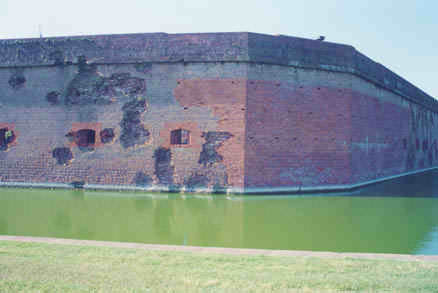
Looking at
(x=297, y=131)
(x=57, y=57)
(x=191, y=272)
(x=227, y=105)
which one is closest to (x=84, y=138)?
(x=57, y=57)

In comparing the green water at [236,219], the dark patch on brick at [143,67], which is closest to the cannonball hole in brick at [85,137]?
the green water at [236,219]

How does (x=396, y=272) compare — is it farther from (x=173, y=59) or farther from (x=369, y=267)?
(x=173, y=59)

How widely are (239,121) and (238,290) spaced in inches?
300

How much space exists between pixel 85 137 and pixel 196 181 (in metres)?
4.07

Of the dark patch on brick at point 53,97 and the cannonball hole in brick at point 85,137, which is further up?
the dark patch on brick at point 53,97

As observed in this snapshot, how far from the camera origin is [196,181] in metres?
10.6

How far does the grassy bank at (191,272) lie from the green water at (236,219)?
45.9 inches

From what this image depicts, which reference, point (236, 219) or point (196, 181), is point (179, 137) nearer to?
point (196, 181)

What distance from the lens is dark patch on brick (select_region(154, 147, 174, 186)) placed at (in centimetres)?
1080

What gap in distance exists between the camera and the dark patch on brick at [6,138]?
39.1ft

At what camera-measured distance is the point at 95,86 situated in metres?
11.5

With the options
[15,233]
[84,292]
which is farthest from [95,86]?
[84,292]

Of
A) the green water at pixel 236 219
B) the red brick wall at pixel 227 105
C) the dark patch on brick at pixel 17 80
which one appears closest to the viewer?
the green water at pixel 236 219

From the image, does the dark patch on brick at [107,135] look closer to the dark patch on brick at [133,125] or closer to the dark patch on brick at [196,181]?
the dark patch on brick at [133,125]
